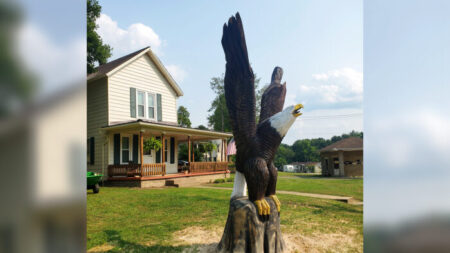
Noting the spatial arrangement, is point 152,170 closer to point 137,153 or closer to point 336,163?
point 137,153

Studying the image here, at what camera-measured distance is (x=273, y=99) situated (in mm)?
4227

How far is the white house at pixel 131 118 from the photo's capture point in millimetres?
11703

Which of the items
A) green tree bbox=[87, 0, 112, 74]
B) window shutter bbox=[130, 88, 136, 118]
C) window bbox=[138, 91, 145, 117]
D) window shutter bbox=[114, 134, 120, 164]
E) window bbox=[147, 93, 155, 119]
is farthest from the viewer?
window bbox=[147, 93, 155, 119]

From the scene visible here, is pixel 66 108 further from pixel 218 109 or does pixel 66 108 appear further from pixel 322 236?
pixel 218 109

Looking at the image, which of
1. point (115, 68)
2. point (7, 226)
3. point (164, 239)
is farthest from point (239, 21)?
point (115, 68)

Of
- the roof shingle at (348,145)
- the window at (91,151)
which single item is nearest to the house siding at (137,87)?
the window at (91,151)

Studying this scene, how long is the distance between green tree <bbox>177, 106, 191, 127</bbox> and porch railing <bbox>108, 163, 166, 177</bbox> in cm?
1838

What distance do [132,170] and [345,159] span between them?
1679 cm

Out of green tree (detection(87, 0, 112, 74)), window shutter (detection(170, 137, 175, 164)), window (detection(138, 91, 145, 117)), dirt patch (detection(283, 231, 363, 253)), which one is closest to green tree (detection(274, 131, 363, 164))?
window shutter (detection(170, 137, 175, 164))

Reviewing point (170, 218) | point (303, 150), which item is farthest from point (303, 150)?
point (170, 218)

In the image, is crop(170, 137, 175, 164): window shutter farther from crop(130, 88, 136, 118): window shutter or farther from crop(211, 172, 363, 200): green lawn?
crop(211, 172, 363, 200): green lawn

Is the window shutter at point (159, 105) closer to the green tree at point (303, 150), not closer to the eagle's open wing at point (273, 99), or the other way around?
the eagle's open wing at point (273, 99)

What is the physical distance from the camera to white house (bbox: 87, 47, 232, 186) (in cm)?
1170

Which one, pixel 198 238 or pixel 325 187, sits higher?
pixel 198 238
